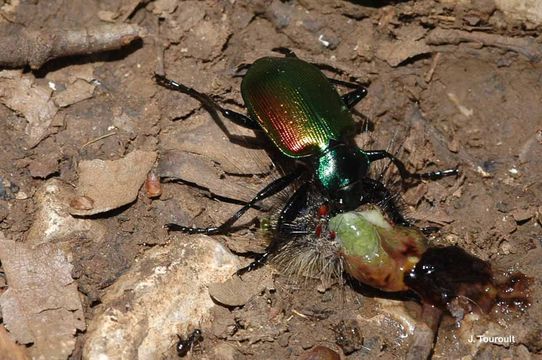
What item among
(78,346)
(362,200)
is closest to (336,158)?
(362,200)

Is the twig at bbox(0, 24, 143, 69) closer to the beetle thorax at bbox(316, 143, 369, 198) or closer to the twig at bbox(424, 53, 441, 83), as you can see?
the beetle thorax at bbox(316, 143, 369, 198)

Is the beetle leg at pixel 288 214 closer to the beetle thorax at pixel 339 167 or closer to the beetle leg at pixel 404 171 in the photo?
the beetle thorax at pixel 339 167

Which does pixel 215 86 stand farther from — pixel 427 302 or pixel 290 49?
pixel 427 302

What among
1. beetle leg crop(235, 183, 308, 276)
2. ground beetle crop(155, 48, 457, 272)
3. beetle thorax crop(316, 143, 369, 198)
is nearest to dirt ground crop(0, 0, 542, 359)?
beetle leg crop(235, 183, 308, 276)
